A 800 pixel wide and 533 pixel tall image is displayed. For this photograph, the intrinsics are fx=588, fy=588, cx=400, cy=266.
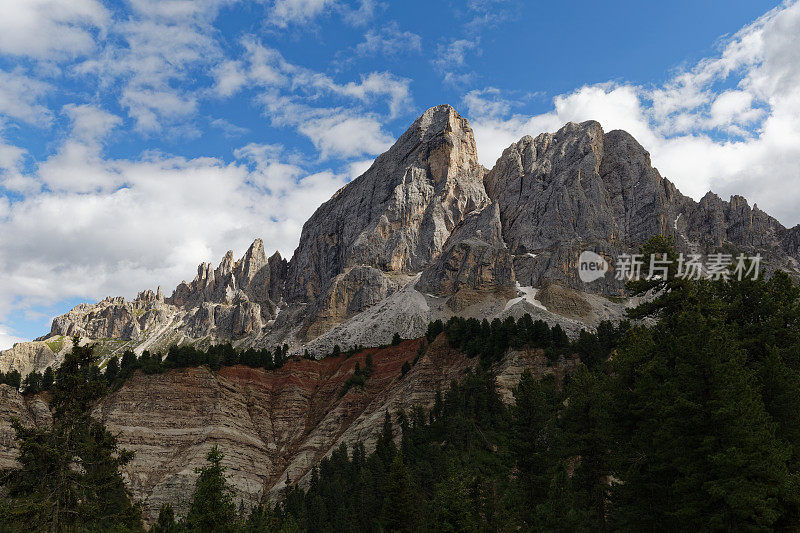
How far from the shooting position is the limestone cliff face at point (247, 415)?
302ft

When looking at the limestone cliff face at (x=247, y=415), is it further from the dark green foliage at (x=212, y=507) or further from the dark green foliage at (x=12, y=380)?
the dark green foliage at (x=212, y=507)

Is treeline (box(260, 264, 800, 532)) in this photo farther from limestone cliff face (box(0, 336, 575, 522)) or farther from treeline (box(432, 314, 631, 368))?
limestone cliff face (box(0, 336, 575, 522))

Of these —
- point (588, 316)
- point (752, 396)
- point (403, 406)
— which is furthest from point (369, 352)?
point (752, 396)

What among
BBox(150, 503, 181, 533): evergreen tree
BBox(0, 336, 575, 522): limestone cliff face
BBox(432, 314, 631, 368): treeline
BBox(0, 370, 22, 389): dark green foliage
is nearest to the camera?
BBox(150, 503, 181, 533): evergreen tree

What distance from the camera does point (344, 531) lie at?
209 feet

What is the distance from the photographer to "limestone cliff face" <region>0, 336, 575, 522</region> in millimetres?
91938

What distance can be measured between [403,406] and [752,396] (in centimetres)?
7542

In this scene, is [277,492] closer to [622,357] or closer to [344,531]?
[344,531]

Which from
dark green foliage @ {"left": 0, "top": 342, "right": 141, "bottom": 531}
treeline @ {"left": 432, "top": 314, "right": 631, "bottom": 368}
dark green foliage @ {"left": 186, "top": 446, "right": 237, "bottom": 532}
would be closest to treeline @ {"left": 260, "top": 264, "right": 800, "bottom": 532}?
dark green foliage @ {"left": 186, "top": 446, "right": 237, "bottom": 532}

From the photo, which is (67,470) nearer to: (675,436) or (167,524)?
(675,436)

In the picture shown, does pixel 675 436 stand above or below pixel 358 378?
above

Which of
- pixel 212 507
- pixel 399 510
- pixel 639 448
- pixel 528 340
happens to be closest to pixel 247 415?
pixel 528 340

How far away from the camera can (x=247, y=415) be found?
4454 inches

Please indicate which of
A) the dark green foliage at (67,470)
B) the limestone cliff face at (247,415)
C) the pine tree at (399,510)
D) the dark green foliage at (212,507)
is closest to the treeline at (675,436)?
the pine tree at (399,510)
